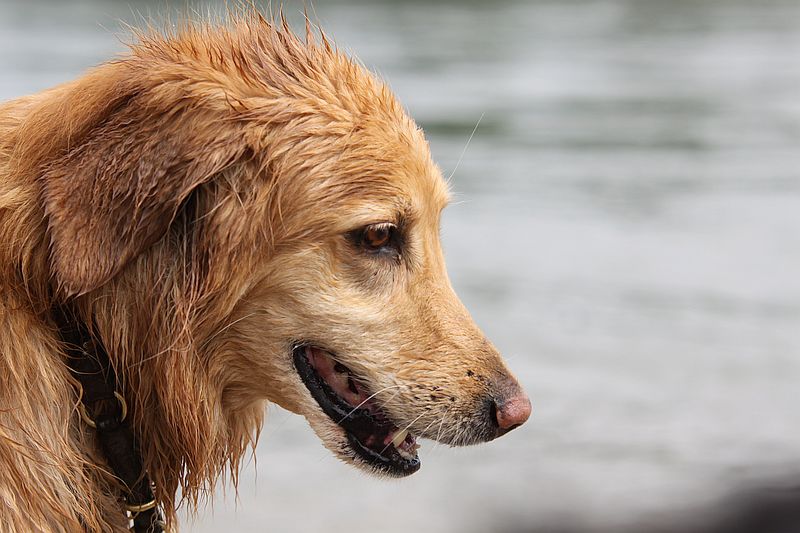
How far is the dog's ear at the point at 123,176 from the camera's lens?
3.14 m

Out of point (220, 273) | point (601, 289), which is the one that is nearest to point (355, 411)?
point (220, 273)

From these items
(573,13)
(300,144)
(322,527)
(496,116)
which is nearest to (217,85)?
(300,144)

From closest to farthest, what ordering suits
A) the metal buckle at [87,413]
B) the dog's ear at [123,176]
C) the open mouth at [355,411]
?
1. the dog's ear at [123,176]
2. the metal buckle at [87,413]
3. the open mouth at [355,411]

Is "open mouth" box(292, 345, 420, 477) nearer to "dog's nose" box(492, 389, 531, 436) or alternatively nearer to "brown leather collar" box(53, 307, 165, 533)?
"dog's nose" box(492, 389, 531, 436)

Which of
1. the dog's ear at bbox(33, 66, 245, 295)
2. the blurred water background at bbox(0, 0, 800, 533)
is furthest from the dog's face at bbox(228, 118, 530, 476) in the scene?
the blurred water background at bbox(0, 0, 800, 533)

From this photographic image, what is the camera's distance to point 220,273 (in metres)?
3.37

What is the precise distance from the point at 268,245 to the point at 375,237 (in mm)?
338

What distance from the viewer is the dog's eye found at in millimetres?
3570

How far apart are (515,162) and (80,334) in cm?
1371

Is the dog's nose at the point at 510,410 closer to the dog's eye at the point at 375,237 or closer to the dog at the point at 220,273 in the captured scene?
the dog at the point at 220,273

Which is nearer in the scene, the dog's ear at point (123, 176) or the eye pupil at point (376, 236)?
the dog's ear at point (123, 176)

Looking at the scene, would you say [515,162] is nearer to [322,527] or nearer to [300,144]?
[322,527]

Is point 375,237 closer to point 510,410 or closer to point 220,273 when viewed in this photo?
point 220,273

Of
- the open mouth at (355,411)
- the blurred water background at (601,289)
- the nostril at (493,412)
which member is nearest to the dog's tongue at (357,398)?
the open mouth at (355,411)
